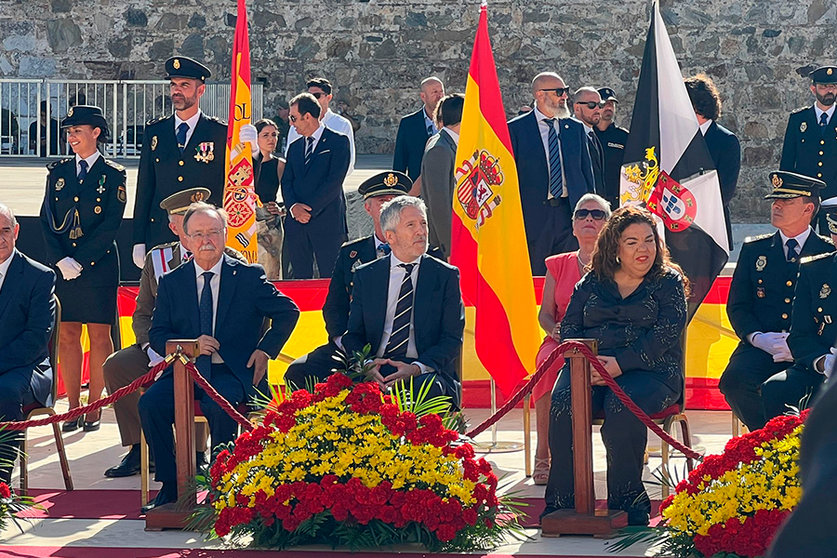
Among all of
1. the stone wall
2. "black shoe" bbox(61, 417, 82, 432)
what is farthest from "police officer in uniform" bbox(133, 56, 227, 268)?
the stone wall

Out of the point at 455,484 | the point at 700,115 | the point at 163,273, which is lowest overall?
the point at 455,484

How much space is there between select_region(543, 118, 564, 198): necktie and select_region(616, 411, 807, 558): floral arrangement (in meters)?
3.41

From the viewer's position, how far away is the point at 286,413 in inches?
204

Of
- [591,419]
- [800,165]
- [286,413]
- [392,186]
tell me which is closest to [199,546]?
[286,413]

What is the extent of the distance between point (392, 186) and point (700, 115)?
89.0 inches

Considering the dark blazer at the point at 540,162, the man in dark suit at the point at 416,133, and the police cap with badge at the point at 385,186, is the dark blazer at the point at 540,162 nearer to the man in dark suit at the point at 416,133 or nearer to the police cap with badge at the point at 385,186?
the police cap with badge at the point at 385,186

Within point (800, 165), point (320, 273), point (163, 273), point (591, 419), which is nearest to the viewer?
point (591, 419)

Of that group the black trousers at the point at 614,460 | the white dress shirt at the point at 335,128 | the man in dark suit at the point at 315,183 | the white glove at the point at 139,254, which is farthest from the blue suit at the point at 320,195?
the black trousers at the point at 614,460

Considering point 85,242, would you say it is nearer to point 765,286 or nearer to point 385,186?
point 385,186

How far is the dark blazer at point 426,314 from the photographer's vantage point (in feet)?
20.0

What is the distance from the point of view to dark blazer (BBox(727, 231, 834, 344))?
6609mm

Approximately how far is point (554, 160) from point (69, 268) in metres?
2.85

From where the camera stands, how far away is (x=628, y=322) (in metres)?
5.73

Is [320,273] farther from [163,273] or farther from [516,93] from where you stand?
[516,93]
